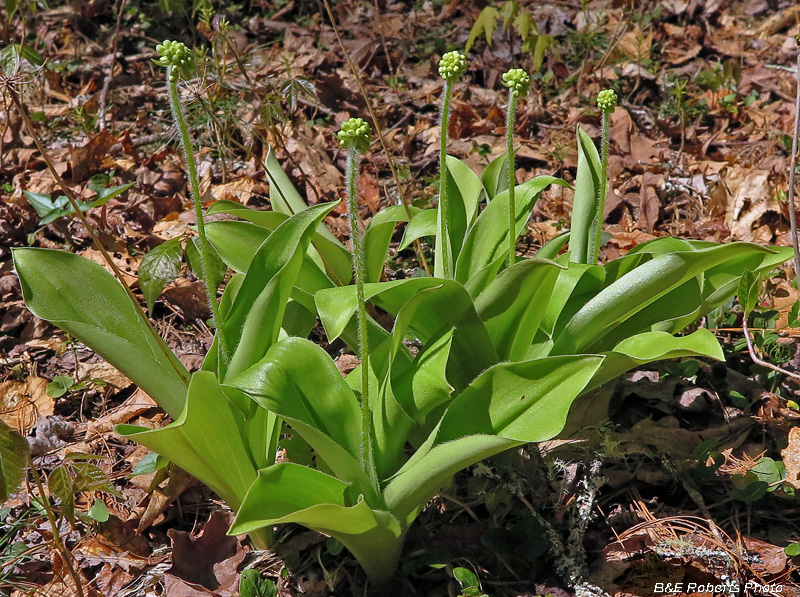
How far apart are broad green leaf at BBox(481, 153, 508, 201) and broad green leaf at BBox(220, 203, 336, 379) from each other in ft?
2.78

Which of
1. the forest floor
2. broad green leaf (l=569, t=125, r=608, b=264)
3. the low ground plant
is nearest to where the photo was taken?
the low ground plant

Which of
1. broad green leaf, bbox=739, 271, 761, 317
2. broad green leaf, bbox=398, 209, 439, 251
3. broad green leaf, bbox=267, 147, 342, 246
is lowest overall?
broad green leaf, bbox=739, 271, 761, 317

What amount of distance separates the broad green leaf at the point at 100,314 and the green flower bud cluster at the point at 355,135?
675mm

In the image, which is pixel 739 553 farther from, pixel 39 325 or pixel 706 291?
pixel 39 325

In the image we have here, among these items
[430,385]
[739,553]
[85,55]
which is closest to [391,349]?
[430,385]

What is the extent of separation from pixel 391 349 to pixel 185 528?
2.94 feet

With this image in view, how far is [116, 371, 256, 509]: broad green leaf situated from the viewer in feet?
4.62

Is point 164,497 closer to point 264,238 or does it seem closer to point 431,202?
point 264,238

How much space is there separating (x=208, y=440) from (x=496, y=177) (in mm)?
1311

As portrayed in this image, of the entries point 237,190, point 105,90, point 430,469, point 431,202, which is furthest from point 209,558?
point 105,90

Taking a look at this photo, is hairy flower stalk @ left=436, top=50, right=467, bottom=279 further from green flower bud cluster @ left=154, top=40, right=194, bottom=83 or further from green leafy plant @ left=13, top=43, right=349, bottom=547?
green flower bud cluster @ left=154, top=40, right=194, bottom=83

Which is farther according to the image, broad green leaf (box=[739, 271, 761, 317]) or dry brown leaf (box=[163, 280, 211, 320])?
dry brown leaf (box=[163, 280, 211, 320])

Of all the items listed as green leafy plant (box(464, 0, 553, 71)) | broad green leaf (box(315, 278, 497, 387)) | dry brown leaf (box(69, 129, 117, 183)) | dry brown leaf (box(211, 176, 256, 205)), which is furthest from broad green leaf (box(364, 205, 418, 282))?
dry brown leaf (box(69, 129, 117, 183))

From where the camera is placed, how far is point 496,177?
235 cm
